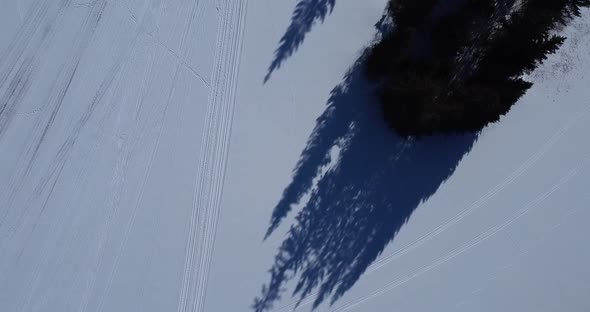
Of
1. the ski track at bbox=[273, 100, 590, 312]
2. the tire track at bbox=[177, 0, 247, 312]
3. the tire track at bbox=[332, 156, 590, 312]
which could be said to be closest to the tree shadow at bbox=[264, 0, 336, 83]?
the tire track at bbox=[177, 0, 247, 312]

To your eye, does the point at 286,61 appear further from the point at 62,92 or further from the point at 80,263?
the point at 80,263

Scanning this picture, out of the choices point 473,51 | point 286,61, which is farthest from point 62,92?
point 473,51

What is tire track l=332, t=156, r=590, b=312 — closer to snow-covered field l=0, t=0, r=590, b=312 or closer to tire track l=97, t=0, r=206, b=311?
snow-covered field l=0, t=0, r=590, b=312

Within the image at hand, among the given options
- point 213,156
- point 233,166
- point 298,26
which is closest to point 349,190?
point 233,166

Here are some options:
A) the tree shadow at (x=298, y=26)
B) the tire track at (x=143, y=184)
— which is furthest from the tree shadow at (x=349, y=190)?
the tire track at (x=143, y=184)

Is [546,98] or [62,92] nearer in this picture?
[62,92]
